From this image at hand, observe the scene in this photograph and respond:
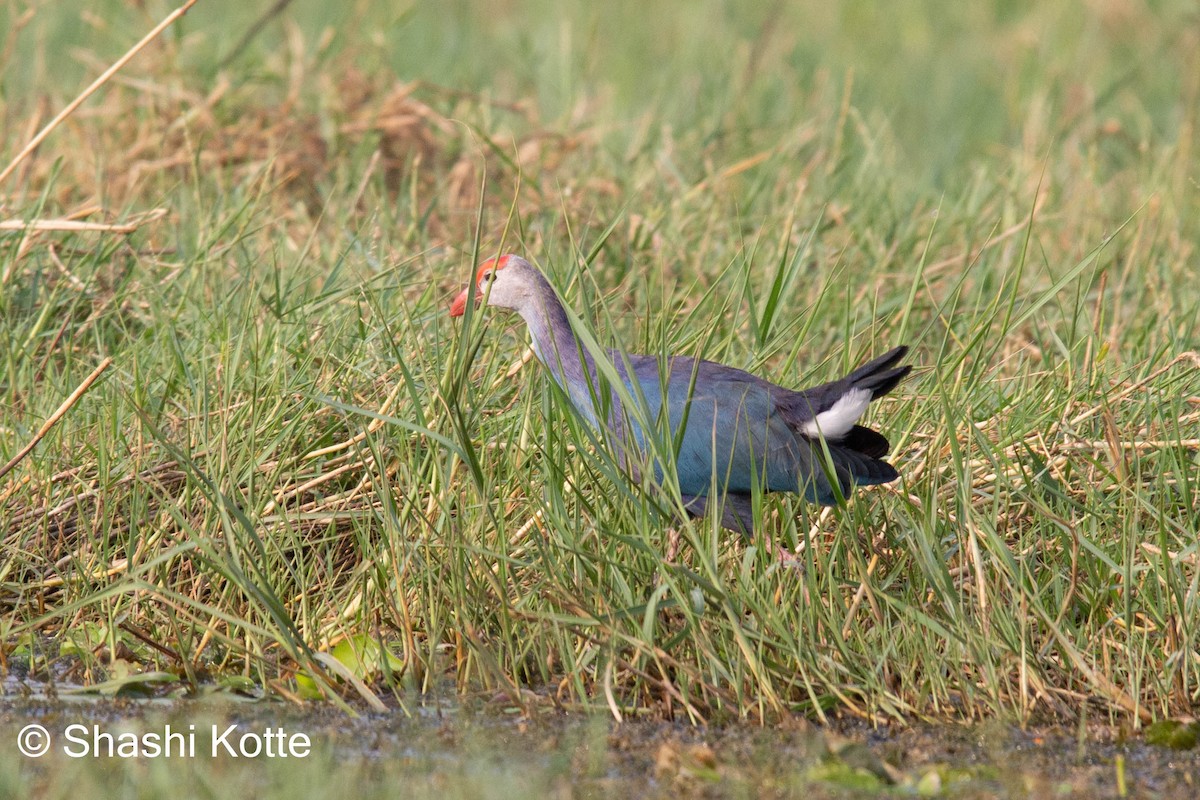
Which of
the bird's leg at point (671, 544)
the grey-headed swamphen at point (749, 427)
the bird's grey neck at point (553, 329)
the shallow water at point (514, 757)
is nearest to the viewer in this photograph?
the shallow water at point (514, 757)

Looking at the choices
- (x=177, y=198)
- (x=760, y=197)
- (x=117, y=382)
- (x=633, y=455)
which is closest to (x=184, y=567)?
(x=117, y=382)

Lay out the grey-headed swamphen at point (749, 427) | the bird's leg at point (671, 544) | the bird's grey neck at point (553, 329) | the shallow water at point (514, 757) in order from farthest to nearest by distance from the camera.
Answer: the bird's grey neck at point (553, 329)
the grey-headed swamphen at point (749, 427)
the bird's leg at point (671, 544)
the shallow water at point (514, 757)

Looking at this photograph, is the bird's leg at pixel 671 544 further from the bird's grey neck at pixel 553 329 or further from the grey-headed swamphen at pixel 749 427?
the bird's grey neck at pixel 553 329

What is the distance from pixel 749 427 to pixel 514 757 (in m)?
0.87

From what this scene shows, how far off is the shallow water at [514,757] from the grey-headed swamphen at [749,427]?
51 centimetres

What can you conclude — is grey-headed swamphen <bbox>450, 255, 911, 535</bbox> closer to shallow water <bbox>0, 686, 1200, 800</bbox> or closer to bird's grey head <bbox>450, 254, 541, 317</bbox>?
bird's grey head <bbox>450, 254, 541, 317</bbox>

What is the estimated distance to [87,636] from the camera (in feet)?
9.46

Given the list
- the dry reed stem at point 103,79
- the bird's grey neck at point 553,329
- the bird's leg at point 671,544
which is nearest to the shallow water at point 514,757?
the bird's leg at point 671,544

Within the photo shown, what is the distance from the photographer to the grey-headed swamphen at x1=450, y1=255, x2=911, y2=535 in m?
2.93

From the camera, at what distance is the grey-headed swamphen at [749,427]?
2.93 m

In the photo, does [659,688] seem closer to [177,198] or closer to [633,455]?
[633,455]

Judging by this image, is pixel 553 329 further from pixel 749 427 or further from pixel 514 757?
pixel 514 757

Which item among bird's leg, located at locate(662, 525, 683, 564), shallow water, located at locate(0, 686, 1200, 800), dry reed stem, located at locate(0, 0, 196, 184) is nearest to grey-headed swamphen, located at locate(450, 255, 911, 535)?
bird's leg, located at locate(662, 525, 683, 564)

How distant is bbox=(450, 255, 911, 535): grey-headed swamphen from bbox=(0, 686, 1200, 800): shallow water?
1.67 ft
